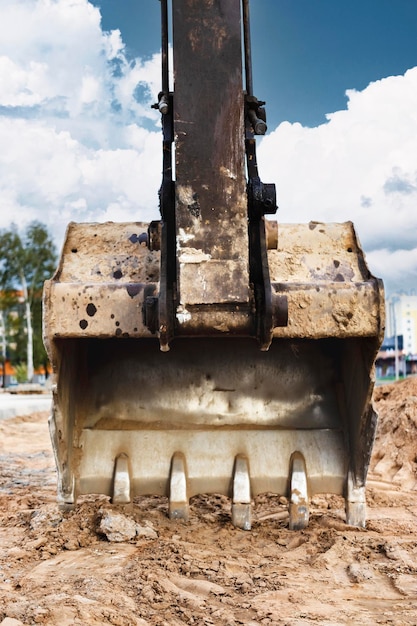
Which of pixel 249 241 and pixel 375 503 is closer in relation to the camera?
pixel 249 241

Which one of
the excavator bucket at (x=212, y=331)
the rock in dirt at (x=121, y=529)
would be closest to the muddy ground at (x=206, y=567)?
the rock in dirt at (x=121, y=529)

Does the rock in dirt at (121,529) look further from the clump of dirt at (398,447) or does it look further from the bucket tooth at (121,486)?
the clump of dirt at (398,447)

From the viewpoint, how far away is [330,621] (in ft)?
6.88

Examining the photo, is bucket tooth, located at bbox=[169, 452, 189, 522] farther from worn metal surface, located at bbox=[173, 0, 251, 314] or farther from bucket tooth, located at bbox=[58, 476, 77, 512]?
worn metal surface, located at bbox=[173, 0, 251, 314]

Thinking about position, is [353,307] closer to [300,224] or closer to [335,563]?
[300,224]

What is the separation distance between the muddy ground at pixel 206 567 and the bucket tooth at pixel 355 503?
0.14 feet

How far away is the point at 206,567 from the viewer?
2.58 meters

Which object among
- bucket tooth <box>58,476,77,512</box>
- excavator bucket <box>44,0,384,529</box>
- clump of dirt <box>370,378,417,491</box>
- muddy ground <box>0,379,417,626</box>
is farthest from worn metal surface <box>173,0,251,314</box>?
clump of dirt <box>370,378,417,491</box>

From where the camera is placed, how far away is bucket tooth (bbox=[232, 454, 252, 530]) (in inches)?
123

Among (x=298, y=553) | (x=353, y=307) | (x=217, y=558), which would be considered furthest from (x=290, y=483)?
(x=353, y=307)

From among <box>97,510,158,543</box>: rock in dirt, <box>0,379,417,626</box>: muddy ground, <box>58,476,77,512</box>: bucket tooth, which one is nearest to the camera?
<box>0,379,417,626</box>: muddy ground

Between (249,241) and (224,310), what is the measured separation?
35 cm

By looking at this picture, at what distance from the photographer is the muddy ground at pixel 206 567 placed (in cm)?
214

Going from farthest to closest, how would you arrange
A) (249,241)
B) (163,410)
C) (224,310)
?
(163,410)
(249,241)
(224,310)
